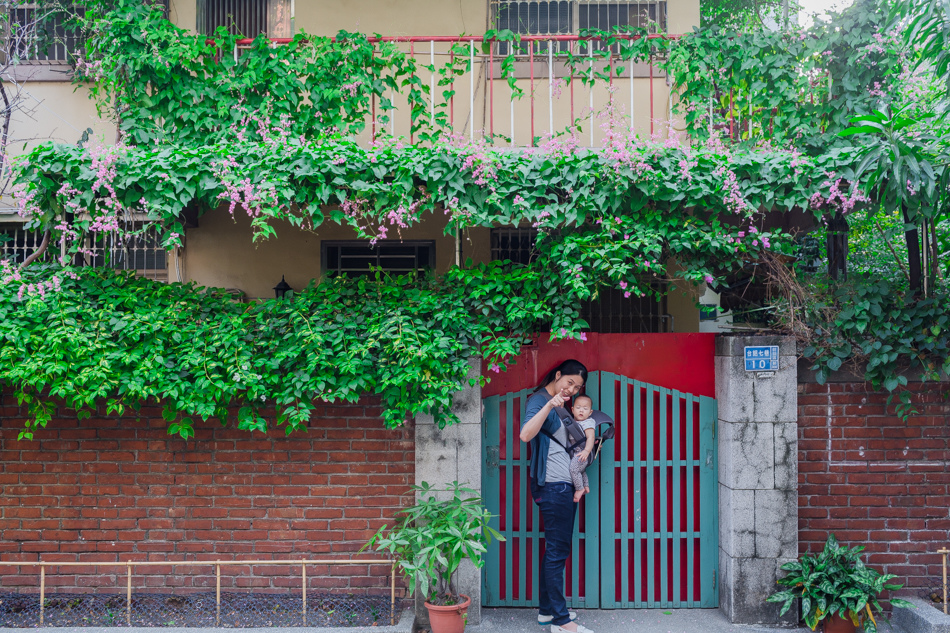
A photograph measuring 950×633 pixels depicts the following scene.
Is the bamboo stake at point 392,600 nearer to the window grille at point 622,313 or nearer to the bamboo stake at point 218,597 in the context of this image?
the bamboo stake at point 218,597

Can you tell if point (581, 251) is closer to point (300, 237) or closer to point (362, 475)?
Answer: point (362, 475)

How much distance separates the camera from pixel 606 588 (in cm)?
500

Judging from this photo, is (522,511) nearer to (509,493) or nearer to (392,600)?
(509,493)

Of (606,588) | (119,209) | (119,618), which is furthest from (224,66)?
(606,588)

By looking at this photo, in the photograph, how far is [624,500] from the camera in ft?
16.4

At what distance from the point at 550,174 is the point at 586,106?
169 cm

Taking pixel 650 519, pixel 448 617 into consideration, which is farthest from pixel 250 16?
pixel 650 519

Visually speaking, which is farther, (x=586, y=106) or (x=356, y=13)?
(x=356, y=13)

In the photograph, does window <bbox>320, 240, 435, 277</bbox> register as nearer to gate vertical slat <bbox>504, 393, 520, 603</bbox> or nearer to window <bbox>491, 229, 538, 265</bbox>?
window <bbox>491, 229, 538, 265</bbox>

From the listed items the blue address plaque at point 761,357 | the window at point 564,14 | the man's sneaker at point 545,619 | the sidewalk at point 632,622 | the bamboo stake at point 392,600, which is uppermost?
the window at point 564,14

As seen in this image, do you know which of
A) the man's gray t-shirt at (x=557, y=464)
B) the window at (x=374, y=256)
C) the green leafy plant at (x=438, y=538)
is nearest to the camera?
the green leafy plant at (x=438, y=538)

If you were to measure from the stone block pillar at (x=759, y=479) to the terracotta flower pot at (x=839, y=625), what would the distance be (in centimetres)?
25

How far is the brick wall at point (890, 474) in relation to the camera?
4887 millimetres

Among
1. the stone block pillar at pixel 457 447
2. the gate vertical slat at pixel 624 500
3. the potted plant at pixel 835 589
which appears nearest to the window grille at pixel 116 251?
the stone block pillar at pixel 457 447
